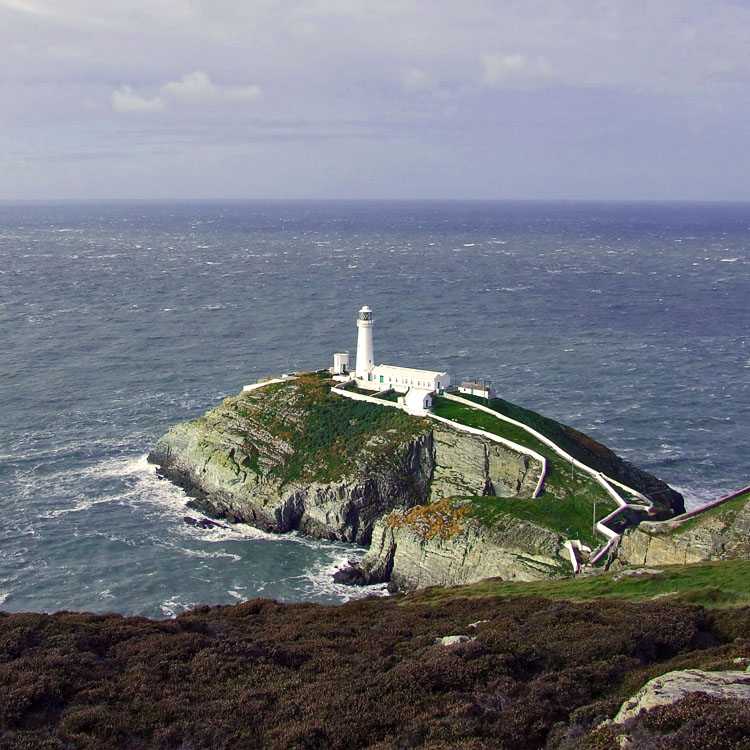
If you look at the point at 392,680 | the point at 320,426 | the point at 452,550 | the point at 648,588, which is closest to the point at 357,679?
the point at 392,680

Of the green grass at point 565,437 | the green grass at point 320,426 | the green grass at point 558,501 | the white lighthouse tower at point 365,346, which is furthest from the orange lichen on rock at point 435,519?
the white lighthouse tower at point 365,346

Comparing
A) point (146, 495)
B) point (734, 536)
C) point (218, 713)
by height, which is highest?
point (218, 713)

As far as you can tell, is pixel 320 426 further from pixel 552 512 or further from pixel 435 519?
pixel 552 512

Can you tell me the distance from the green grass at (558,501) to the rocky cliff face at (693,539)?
453cm

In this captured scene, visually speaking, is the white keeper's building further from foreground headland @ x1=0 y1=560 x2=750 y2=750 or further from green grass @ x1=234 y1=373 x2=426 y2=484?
foreground headland @ x1=0 y1=560 x2=750 y2=750

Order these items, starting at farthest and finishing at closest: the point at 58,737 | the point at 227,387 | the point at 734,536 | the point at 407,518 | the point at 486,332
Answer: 1. the point at 486,332
2. the point at 227,387
3. the point at 407,518
4. the point at 734,536
5. the point at 58,737

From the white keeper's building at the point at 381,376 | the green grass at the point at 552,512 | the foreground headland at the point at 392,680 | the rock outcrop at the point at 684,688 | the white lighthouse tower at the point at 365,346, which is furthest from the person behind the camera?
the white lighthouse tower at the point at 365,346

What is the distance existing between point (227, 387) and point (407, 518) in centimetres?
4275

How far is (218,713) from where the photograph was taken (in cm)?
2191

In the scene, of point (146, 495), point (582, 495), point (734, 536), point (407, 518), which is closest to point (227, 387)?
point (146, 495)

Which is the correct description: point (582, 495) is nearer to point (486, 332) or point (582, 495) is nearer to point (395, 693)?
point (395, 693)

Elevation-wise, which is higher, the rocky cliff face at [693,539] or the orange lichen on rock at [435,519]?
the rocky cliff face at [693,539]

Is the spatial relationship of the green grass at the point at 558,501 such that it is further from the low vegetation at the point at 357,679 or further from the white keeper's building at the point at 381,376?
the low vegetation at the point at 357,679

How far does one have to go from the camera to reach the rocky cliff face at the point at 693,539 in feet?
146
